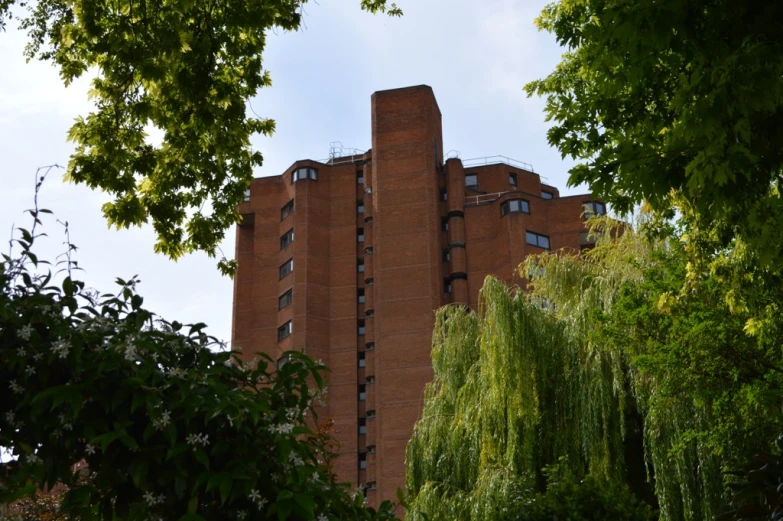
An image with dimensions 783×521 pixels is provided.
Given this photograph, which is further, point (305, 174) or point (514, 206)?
point (305, 174)

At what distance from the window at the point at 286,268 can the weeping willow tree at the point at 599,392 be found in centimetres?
4007

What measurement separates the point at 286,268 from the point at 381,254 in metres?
8.35

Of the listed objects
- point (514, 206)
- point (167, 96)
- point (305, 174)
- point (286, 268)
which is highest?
point (305, 174)

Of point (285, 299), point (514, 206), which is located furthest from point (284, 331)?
point (514, 206)

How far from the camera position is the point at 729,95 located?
553 centimetres

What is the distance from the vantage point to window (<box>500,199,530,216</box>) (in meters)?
61.0

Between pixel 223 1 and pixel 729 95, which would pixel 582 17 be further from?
pixel 729 95

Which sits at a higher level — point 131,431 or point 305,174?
point 305,174

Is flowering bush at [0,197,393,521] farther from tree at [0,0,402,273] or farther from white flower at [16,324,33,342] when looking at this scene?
tree at [0,0,402,273]

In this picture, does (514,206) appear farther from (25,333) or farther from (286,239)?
(25,333)

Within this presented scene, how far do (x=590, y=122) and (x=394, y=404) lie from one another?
156ft

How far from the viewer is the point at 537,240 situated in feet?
201

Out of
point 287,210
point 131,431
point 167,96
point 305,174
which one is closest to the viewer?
point 131,431

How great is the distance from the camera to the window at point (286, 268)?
63.5m
